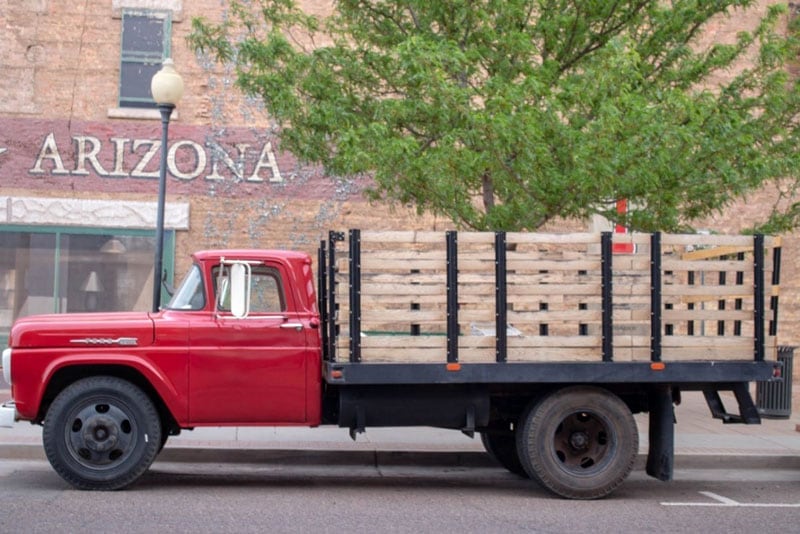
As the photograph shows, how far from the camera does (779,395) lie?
14891 mm

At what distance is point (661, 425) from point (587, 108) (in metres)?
3.75

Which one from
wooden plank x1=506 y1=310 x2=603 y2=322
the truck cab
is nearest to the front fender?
the truck cab

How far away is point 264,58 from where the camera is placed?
1288 centimetres

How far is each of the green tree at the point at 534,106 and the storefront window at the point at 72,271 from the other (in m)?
5.65

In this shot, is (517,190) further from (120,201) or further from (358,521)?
(120,201)

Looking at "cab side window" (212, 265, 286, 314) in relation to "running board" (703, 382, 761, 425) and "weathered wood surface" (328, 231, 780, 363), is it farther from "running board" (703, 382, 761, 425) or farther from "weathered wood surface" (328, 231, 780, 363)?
"running board" (703, 382, 761, 425)

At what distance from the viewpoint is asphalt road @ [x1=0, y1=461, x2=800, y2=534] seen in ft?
25.3

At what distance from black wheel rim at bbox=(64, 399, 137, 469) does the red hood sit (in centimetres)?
51

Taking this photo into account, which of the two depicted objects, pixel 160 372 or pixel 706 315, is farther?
pixel 706 315

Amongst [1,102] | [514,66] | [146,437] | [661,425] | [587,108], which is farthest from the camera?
[1,102]

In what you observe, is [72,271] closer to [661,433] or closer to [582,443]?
[582,443]

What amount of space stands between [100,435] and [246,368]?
50.7 inches

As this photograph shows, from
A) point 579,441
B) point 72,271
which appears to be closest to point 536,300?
point 579,441

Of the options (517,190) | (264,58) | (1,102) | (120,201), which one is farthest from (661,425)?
(1,102)
